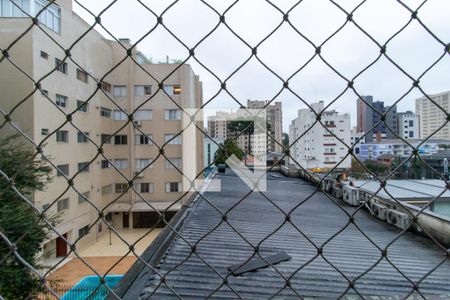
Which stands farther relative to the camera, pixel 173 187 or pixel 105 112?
pixel 173 187

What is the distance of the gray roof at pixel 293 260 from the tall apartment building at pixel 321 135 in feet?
0.56

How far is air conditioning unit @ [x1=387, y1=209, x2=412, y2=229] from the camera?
3.03 metres

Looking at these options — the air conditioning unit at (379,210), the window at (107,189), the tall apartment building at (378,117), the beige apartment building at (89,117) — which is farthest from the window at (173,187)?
the tall apartment building at (378,117)

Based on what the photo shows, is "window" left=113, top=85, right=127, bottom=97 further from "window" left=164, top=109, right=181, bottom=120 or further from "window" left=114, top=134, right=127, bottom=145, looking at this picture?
"window" left=164, top=109, right=181, bottom=120

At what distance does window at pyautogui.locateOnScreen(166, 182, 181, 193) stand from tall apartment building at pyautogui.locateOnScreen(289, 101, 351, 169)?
367 inches

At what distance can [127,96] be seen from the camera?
11.1 m

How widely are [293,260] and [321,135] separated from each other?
3.09ft

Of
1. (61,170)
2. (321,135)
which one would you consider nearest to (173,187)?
(321,135)

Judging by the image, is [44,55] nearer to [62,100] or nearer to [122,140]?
[62,100]

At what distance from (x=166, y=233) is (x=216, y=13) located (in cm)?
186

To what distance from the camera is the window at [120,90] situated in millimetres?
11064

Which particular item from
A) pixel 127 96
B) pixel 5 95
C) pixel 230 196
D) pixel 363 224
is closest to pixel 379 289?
pixel 363 224

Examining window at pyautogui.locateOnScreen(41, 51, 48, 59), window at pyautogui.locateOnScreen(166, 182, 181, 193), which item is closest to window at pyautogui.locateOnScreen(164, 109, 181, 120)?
window at pyautogui.locateOnScreen(166, 182, 181, 193)

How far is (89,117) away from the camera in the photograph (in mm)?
9789
